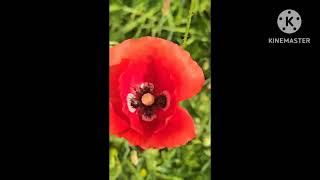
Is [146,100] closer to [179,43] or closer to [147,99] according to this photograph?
[147,99]

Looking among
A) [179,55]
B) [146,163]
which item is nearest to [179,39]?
[179,55]

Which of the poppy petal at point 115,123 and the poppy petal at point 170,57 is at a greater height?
the poppy petal at point 170,57
